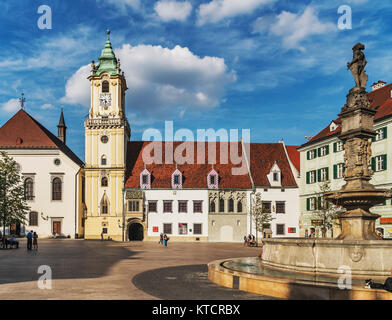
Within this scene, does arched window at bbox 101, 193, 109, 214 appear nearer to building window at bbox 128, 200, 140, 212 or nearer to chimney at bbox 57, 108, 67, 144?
building window at bbox 128, 200, 140, 212

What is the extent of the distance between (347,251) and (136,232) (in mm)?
49823

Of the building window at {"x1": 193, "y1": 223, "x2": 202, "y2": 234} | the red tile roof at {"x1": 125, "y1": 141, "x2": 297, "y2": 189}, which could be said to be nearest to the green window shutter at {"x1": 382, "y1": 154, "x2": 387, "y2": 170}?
the red tile roof at {"x1": 125, "y1": 141, "x2": 297, "y2": 189}

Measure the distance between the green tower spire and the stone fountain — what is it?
51.1 meters

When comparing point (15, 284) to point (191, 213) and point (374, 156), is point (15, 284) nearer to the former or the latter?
point (374, 156)

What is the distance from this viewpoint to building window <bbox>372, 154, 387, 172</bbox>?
41094mm

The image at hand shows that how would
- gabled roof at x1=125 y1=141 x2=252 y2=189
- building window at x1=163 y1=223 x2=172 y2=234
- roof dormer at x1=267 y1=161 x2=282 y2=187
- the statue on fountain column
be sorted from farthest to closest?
roof dormer at x1=267 y1=161 x2=282 y2=187
gabled roof at x1=125 y1=141 x2=252 y2=189
building window at x1=163 y1=223 x2=172 y2=234
the statue on fountain column

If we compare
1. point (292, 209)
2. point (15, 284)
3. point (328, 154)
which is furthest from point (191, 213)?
point (15, 284)

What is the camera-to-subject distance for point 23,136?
63.1m

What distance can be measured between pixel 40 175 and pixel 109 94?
14844 mm

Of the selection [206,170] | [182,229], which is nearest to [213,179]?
[206,170]

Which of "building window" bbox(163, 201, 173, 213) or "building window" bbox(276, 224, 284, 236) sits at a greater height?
"building window" bbox(163, 201, 173, 213)

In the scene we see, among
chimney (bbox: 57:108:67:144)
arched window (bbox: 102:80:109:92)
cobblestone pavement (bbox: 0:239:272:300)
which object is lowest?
cobblestone pavement (bbox: 0:239:272:300)

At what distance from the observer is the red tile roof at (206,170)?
2416 inches

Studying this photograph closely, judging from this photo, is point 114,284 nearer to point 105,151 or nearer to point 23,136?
point 105,151
